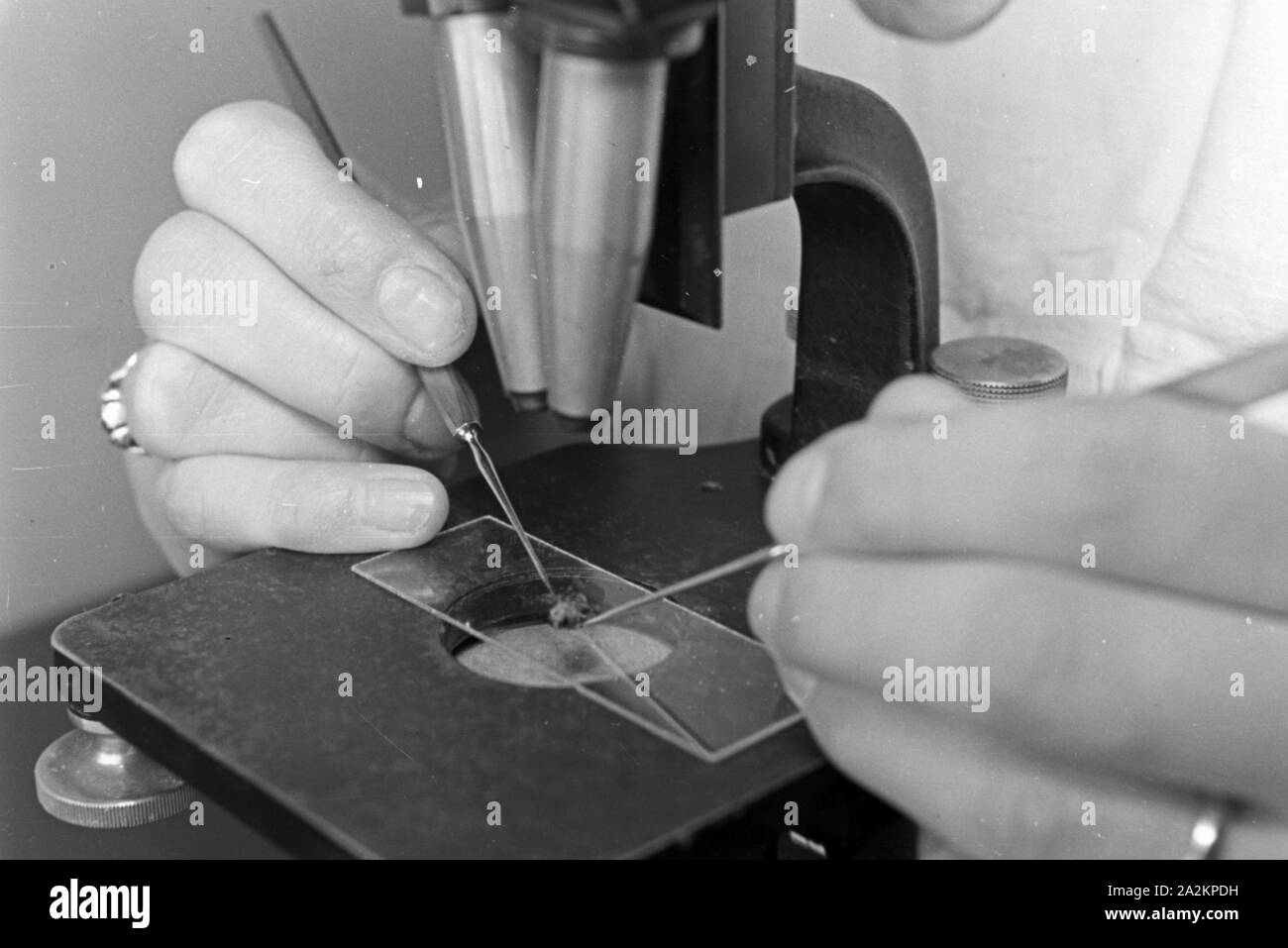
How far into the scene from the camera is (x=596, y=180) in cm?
63

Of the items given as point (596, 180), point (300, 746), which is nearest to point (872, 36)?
point (596, 180)

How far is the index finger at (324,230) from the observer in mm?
961

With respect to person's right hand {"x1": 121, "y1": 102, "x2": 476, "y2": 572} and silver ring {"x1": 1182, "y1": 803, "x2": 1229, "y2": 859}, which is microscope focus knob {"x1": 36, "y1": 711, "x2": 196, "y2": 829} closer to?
person's right hand {"x1": 121, "y1": 102, "x2": 476, "y2": 572}

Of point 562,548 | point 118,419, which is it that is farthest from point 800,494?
point 118,419

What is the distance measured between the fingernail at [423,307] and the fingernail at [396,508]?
3.9 inches

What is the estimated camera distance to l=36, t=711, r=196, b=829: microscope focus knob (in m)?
0.92

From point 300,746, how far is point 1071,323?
85cm

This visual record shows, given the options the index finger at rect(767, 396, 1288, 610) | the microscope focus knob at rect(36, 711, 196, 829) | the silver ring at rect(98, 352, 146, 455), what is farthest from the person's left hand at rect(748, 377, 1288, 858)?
the silver ring at rect(98, 352, 146, 455)

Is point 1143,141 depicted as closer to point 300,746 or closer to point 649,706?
point 649,706

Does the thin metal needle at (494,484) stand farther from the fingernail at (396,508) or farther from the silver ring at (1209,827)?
the silver ring at (1209,827)

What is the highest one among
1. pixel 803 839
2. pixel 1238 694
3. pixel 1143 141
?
pixel 1143 141

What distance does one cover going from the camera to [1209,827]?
0.59 metres

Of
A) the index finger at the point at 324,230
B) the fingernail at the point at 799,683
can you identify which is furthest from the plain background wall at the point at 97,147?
the fingernail at the point at 799,683

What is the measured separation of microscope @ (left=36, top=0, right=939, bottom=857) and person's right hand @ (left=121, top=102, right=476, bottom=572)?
0.06 metres
